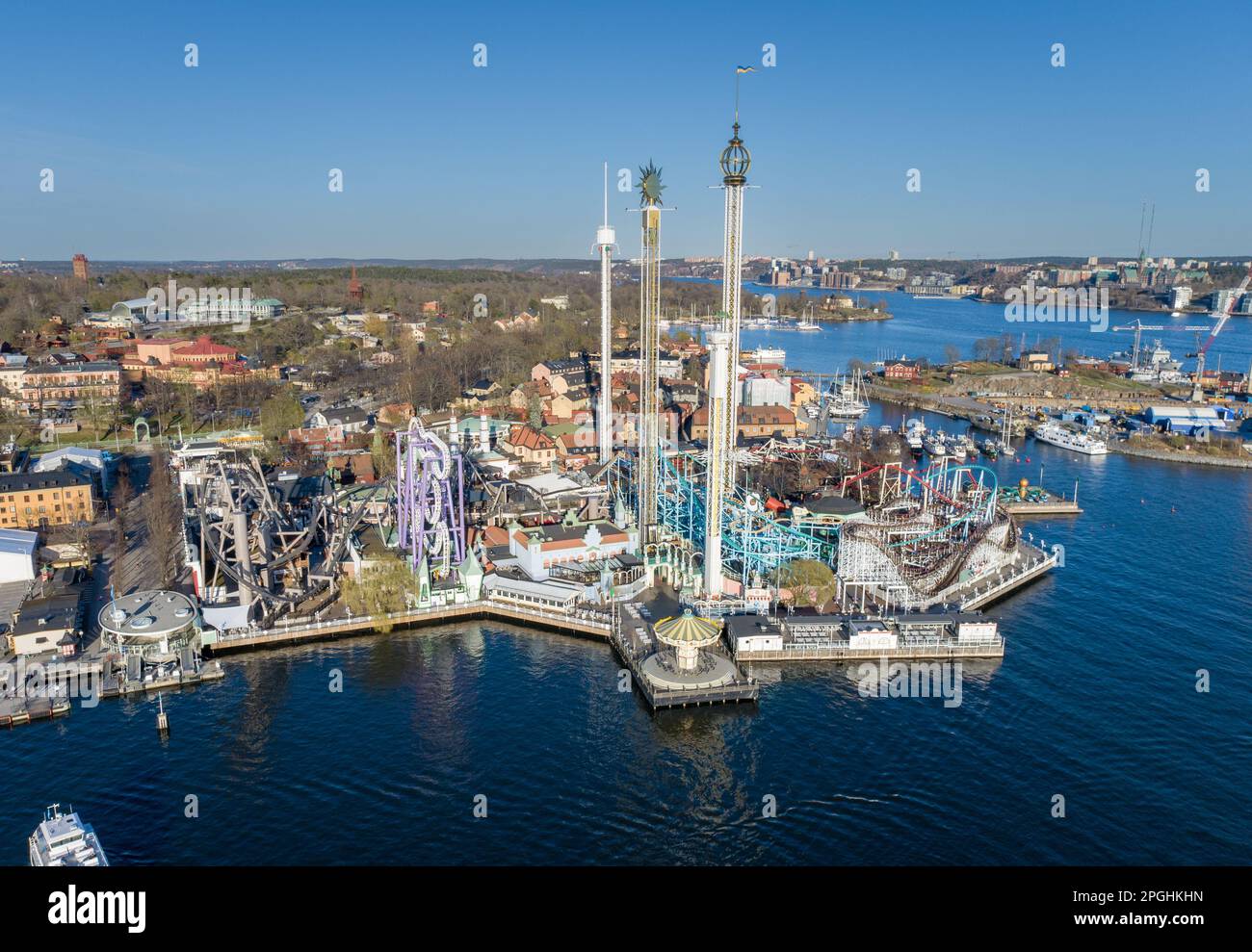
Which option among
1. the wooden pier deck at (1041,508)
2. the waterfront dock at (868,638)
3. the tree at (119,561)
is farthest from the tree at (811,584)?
the tree at (119,561)

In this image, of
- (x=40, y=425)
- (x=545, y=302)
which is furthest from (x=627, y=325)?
(x=40, y=425)

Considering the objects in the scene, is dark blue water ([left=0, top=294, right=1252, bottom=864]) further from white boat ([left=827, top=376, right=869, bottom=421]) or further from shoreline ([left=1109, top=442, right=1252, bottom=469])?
white boat ([left=827, top=376, right=869, bottom=421])

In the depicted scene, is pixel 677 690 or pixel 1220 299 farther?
pixel 1220 299

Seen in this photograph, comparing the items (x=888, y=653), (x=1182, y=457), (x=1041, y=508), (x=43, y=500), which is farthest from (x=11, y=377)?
(x=1182, y=457)

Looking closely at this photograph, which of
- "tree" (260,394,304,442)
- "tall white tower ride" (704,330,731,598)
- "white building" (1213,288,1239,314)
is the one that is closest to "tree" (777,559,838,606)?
"tall white tower ride" (704,330,731,598)

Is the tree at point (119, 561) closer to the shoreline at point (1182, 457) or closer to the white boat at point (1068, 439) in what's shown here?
the white boat at point (1068, 439)

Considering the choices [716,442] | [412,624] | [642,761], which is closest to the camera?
[642,761]

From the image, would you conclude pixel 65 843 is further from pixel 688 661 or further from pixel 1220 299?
pixel 1220 299
